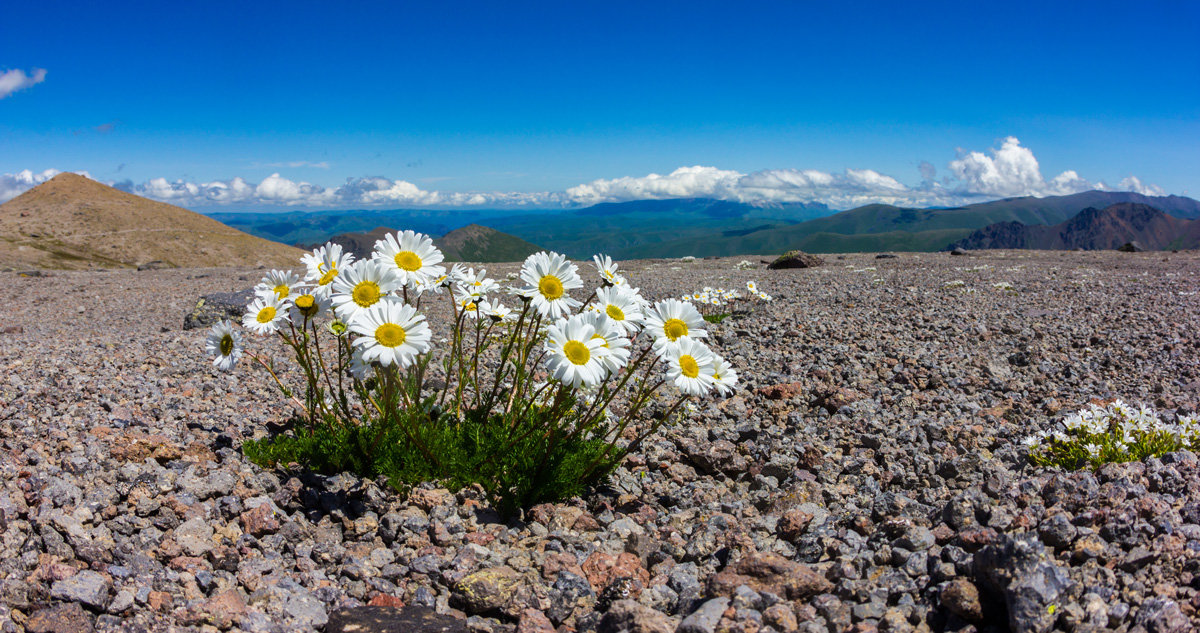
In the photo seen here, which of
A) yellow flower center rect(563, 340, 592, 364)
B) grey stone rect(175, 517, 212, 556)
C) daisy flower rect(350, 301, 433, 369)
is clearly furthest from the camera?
yellow flower center rect(563, 340, 592, 364)

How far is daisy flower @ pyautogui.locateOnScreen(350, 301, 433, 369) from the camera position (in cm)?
366

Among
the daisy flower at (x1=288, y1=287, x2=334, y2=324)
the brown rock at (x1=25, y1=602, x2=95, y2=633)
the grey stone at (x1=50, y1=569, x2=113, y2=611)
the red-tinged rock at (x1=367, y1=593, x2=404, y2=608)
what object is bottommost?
the red-tinged rock at (x1=367, y1=593, x2=404, y2=608)

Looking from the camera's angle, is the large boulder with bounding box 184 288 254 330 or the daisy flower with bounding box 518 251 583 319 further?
the large boulder with bounding box 184 288 254 330

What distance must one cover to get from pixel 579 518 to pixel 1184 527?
12.5ft

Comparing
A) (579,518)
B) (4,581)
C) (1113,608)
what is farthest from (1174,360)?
(4,581)

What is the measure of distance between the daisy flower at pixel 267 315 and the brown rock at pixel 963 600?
14.3 feet

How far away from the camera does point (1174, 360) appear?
937 centimetres

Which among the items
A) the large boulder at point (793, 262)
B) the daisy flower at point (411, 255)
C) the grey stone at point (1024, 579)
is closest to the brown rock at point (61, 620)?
the daisy flower at point (411, 255)

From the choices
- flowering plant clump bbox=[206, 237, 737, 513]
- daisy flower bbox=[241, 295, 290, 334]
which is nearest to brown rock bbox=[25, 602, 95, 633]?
flowering plant clump bbox=[206, 237, 737, 513]

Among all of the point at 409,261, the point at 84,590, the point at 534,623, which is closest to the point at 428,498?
the point at 534,623

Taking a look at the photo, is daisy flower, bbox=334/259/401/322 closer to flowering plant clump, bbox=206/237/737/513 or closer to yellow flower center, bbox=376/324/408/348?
flowering plant clump, bbox=206/237/737/513

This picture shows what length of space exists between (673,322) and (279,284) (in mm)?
3039

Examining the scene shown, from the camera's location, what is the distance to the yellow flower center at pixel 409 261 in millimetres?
4312

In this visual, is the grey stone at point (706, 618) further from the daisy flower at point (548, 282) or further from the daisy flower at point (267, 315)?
the daisy flower at point (267, 315)
